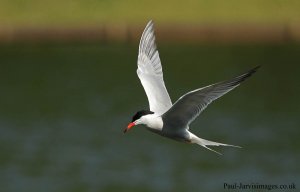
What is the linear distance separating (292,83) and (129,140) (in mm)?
6119

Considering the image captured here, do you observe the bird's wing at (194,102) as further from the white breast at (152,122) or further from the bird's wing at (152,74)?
the bird's wing at (152,74)

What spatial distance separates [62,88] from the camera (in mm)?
23859

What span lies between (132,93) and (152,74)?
1345 cm

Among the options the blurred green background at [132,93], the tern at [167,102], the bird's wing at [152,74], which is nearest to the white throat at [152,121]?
the tern at [167,102]

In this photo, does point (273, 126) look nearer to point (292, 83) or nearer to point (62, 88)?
point (292, 83)

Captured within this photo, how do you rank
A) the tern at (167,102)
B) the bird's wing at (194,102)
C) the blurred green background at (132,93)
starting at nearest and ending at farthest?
the bird's wing at (194,102) < the tern at (167,102) < the blurred green background at (132,93)

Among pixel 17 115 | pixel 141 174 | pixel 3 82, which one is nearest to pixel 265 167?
pixel 141 174

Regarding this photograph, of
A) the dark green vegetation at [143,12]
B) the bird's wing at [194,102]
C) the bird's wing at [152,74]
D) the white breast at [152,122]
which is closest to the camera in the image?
the bird's wing at [194,102]

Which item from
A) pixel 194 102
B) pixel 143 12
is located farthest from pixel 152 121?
pixel 143 12

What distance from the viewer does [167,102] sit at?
8.54m

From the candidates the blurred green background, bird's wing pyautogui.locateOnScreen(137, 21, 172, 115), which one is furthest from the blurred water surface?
bird's wing pyautogui.locateOnScreen(137, 21, 172, 115)

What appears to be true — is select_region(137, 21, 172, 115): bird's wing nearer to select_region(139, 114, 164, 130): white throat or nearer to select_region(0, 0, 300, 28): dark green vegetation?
select_region(139, 114, 164, 130): white throat

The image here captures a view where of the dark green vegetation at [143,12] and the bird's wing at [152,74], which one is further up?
the bird's wing at [152,74]

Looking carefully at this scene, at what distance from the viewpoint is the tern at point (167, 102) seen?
7.32 meters
